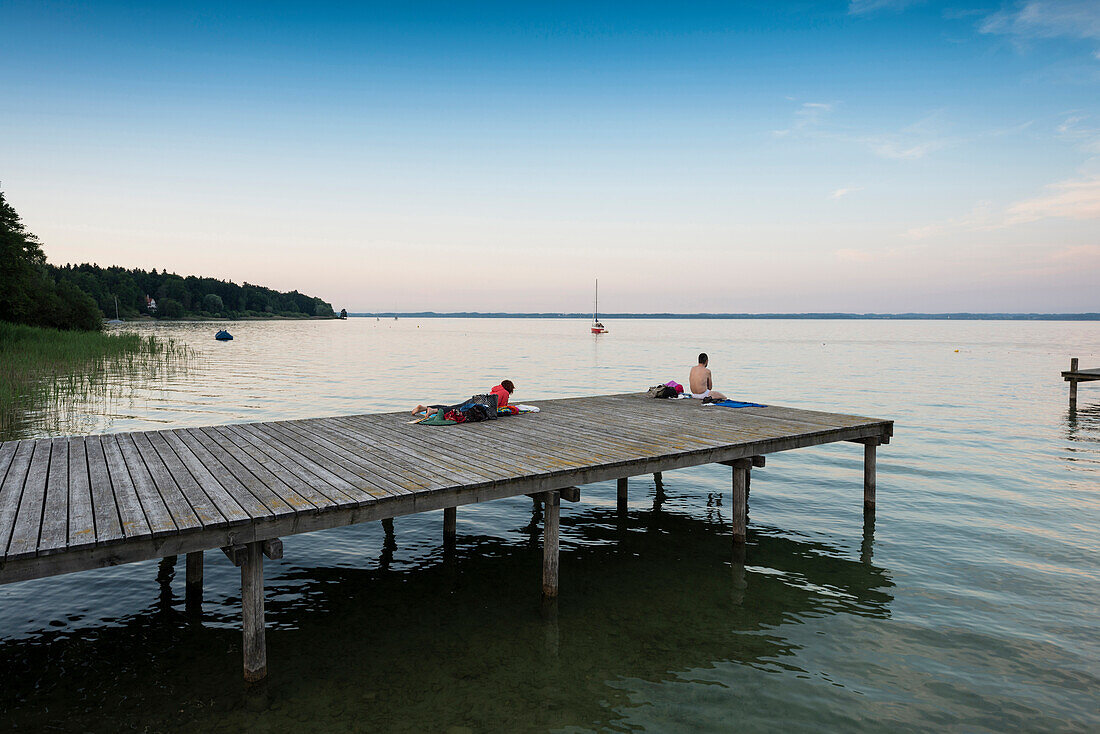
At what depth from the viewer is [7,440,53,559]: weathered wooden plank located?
14.1ft

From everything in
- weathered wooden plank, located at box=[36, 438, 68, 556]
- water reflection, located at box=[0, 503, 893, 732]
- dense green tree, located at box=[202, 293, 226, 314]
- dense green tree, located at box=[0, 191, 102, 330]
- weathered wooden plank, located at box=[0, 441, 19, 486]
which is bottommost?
water reflection, located at box=[0, 503, 893, 732]

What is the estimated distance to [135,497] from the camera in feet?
18.6

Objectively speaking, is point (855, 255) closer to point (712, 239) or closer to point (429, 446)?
point (712, 239)

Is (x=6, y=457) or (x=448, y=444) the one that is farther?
(x=448, y=444)

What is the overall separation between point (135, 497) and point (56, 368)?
30938mm

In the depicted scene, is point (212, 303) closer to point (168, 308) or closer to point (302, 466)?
point (168, 308)

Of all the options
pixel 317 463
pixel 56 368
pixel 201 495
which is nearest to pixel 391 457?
pixel 317 463

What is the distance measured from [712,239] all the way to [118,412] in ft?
169

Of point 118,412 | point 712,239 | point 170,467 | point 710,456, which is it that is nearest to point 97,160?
point 118,412

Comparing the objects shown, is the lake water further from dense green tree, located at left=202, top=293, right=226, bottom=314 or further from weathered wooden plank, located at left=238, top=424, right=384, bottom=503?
dense green tree, located at left=202, top=293, right=226, bottom=314

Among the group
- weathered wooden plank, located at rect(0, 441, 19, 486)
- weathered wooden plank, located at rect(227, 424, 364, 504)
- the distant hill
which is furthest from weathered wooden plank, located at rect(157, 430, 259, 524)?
the distant hill

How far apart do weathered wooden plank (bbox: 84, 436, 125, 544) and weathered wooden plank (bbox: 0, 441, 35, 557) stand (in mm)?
544

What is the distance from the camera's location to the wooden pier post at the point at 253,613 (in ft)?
17.8

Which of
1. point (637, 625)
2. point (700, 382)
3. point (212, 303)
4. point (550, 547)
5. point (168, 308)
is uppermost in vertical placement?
point (212, 303)
